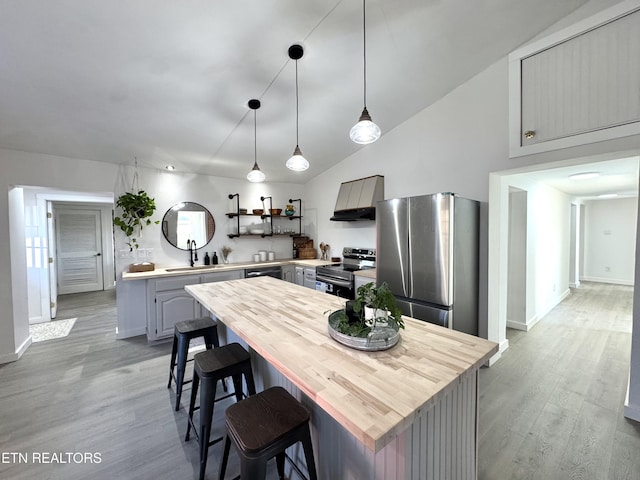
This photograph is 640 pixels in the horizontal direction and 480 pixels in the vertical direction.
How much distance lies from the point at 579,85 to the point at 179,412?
4118mm

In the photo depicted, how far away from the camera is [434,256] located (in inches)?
97.0

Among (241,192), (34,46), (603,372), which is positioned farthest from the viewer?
(241,192)

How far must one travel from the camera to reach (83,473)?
1.60 metres

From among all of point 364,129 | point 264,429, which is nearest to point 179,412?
point 264,429

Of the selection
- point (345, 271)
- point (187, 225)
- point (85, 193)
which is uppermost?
point (85, 193)

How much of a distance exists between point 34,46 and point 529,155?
390 centimetres

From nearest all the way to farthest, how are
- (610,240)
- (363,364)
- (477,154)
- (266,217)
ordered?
(363,364) → (477,154) → (266,217) → (610,240)

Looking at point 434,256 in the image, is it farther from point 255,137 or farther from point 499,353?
point 255,137

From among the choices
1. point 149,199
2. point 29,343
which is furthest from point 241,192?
point 29,343

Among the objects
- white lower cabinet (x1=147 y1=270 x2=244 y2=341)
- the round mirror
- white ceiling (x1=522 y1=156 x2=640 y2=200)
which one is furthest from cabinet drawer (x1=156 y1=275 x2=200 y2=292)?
white ceiling (x1=522 y1=156 x2=640 y2=200)

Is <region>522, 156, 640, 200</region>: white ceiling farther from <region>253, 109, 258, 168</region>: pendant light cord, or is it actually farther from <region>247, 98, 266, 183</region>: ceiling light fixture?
<region>253, 109, 258, 168</region>: pendant light cord

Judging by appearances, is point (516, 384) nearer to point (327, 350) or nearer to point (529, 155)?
point (529, 155)

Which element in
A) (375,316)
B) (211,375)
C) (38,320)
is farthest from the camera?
(38,320)

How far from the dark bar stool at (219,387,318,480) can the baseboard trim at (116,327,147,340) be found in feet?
10.4
